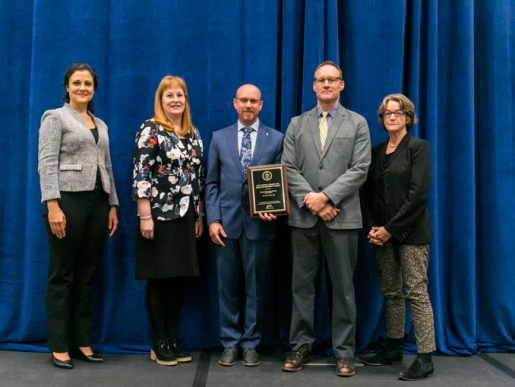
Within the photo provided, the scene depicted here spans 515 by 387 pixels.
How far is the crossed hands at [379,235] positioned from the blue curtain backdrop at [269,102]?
17.2 inches

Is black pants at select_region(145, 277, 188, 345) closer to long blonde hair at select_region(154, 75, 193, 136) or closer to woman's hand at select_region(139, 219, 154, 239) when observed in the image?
woman's hand at select_region(139, 219, 154, 239)

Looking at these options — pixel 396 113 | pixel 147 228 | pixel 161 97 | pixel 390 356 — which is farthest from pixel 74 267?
pixel 396 113

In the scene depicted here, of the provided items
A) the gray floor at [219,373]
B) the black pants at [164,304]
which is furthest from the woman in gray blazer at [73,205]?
the black pants at [164,304]

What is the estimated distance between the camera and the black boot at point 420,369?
247 centimetres

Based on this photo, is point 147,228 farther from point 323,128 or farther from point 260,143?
point 323,128

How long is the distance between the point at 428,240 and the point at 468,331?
93 cm

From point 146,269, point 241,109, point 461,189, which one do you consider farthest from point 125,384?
point 461,189

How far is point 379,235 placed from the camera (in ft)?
8.43

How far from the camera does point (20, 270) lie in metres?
3.08

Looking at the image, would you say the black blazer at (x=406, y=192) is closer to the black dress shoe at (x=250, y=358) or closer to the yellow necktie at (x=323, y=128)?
the yellow necktie at (x=323, y=128)

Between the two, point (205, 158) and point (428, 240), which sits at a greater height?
point (205, 158)

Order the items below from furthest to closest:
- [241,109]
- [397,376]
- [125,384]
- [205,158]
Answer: [205,158] < [241,109] < [397,376] < [125,384]

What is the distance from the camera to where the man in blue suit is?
270 centimetres

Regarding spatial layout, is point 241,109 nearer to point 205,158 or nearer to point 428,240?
point 205,158
